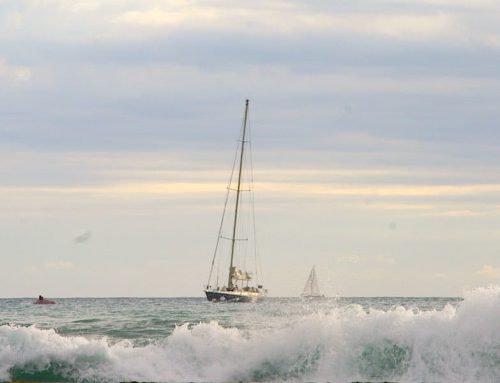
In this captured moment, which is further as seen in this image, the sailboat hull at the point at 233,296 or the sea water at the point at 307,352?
the sailboat hull at the point at 233,296

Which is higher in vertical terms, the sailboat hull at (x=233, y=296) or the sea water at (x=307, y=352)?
the sailboat hull at (x=233, y=296)

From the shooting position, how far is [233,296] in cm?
10025

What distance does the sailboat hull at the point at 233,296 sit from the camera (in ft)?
326

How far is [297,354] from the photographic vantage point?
117 ft

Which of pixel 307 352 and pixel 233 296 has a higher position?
pixel 233 296

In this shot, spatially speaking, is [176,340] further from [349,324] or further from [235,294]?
[235,294]

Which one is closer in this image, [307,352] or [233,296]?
[307,352]

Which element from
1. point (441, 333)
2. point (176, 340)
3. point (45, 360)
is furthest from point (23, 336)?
point (441, 333)

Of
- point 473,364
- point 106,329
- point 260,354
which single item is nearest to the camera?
point 473,364

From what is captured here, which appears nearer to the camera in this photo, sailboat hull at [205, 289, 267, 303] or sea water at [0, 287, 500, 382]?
sea water at [0, 287, 500, 382]

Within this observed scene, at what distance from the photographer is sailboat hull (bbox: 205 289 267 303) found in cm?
9950

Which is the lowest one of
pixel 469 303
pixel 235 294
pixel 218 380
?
pixel 218 380

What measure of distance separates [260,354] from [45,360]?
681 centimetres

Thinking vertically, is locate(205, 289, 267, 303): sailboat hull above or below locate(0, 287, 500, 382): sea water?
above
